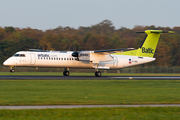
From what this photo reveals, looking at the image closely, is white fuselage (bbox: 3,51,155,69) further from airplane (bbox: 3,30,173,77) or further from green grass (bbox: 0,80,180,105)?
green grass (bbox: 0,80,180,105)

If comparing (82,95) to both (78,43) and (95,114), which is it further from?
(78,43)

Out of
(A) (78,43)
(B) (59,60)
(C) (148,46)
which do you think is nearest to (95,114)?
(B) (59,60)

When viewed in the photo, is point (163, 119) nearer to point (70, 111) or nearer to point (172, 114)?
point (172, 114)

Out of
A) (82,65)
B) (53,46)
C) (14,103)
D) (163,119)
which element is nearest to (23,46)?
(53,46)

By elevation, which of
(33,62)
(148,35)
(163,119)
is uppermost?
(148,35)

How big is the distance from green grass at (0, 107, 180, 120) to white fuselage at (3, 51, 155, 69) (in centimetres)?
2135

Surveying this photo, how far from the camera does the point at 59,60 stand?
31.6 meters

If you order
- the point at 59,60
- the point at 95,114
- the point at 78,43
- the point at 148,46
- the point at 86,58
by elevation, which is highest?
the point at 78,43

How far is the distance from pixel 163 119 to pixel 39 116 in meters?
4.69

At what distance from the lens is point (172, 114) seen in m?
9.80

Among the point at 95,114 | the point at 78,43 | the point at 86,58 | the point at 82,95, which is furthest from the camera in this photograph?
the point at 78,43

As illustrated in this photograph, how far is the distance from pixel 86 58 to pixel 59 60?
365 cm

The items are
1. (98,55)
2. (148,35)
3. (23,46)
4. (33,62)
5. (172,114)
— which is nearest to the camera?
(172,114)

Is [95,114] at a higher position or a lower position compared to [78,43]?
lower
